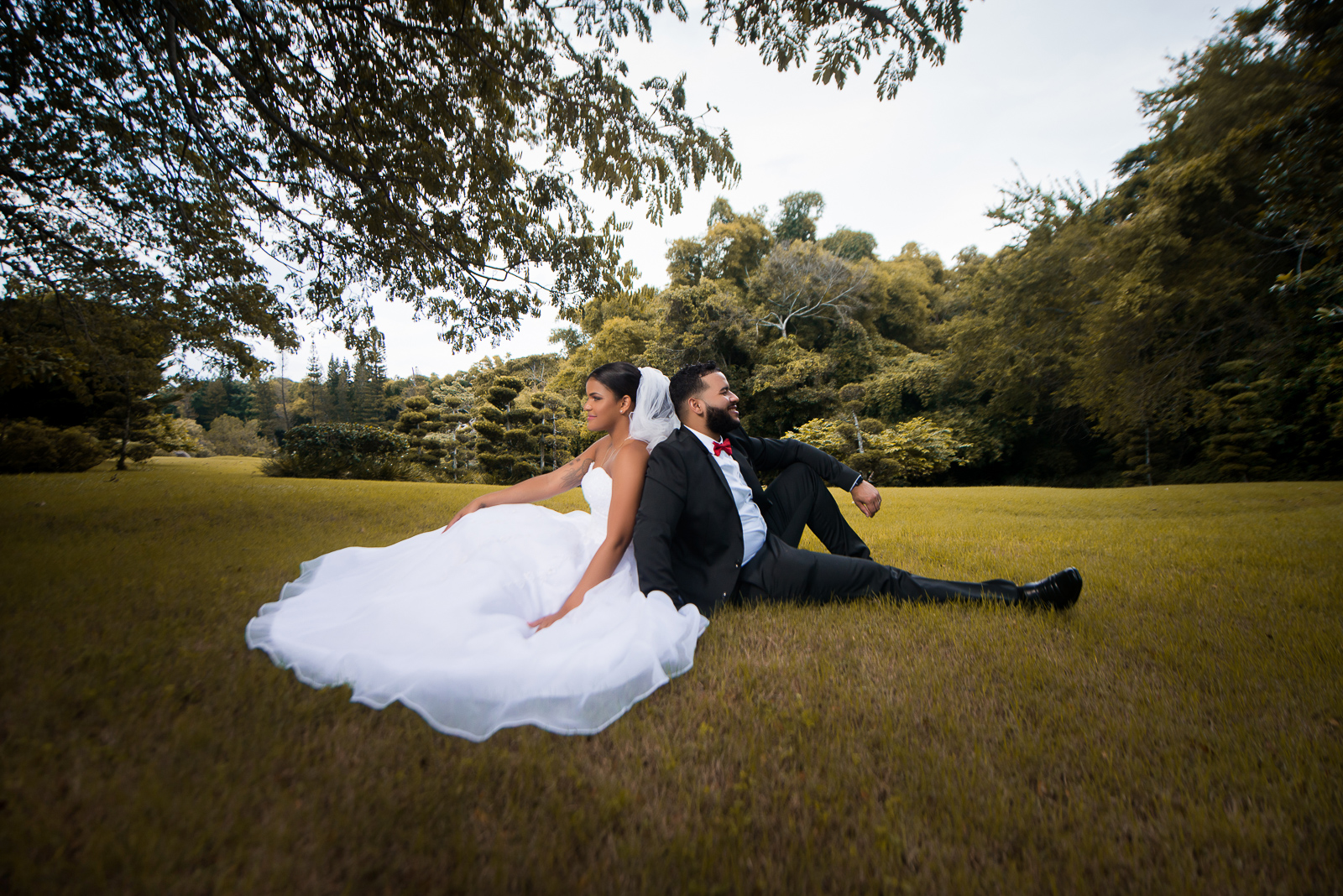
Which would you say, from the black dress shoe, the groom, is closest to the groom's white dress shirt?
the groom

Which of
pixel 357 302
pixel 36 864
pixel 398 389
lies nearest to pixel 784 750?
pixel 36 864

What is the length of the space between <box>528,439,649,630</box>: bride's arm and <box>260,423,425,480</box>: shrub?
48.9ft

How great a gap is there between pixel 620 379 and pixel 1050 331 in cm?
1931

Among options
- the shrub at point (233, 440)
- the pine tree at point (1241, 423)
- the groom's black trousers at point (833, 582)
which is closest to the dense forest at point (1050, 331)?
the pine tree at point (1241, 423)

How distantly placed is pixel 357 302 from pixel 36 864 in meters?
6.96

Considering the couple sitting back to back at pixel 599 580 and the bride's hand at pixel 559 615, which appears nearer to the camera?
the couple sitting back to back at pixel 599 580

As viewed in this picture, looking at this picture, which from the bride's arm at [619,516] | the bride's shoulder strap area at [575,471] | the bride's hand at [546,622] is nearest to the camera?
the bride's hand at [546,622]

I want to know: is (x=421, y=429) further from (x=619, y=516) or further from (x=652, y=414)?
(x=619, y=516)

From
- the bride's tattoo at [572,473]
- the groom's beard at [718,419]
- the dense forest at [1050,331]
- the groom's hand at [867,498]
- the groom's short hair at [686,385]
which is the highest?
the dense forest at [1050,331]

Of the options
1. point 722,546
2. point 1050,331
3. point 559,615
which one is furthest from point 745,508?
point 1050,331

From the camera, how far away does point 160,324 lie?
6.14 metres

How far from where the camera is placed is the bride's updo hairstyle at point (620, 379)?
3.24 metres

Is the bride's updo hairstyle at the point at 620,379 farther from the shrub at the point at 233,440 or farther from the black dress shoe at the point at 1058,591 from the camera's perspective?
the shrub at the point at 233,440

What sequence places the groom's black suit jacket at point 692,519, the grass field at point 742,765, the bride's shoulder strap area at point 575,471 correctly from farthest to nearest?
the bride's shoulder strap area at point 575,471 < the groom's black suit jacket at point 692,519 < the grass field at point 742,765
